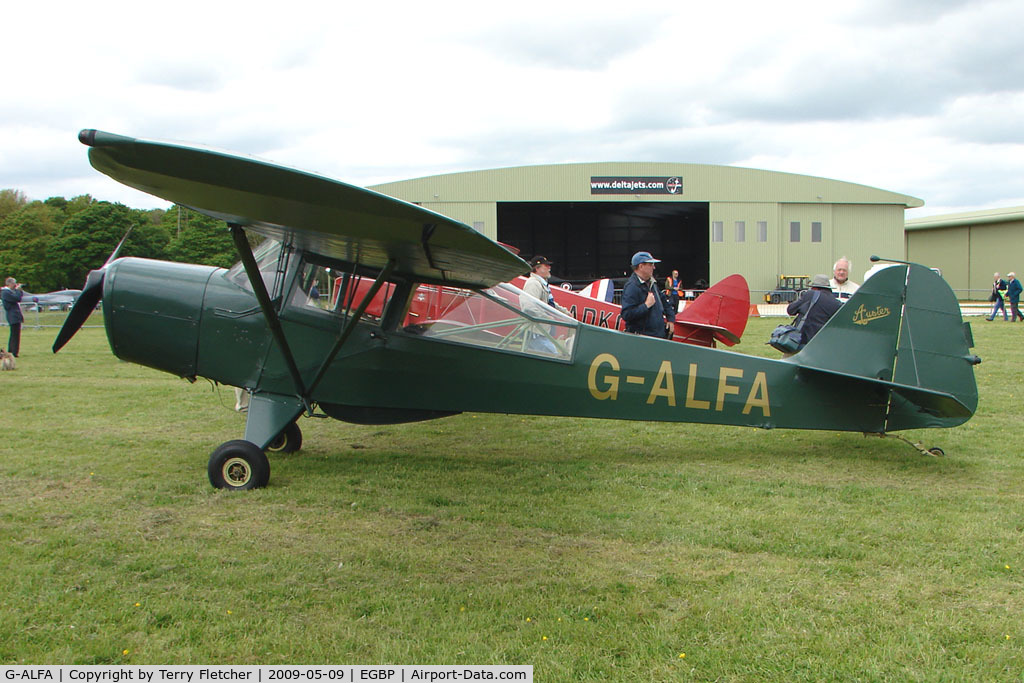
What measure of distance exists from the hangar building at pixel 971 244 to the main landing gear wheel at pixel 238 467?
58.2 m

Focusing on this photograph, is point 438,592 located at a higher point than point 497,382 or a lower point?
lower

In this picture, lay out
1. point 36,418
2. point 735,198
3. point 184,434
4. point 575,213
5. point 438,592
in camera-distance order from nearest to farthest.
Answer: point 438,592, point 184,434, point 36,418, point 735,198, point 575,213

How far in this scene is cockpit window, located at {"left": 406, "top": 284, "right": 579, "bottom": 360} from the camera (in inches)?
242

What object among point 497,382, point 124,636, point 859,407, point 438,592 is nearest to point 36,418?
point 497,382

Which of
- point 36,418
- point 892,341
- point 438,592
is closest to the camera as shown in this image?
point 438,592

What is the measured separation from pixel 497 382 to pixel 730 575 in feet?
8.99

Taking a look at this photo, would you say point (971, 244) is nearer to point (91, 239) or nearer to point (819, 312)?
point (819, 312)

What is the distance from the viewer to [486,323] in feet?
20.4

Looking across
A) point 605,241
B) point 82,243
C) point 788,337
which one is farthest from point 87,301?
point 605,241

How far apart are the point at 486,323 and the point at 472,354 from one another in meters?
0.30

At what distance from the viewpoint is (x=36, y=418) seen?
8383 millimetres

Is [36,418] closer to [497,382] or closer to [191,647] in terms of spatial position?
[497,382]

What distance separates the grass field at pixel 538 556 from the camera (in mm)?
3096

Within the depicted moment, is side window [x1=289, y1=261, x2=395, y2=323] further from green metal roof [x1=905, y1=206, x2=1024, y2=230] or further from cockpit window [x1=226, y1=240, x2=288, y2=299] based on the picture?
green metal roof [x1=905, y1=206, x2=1024, y2=230]
